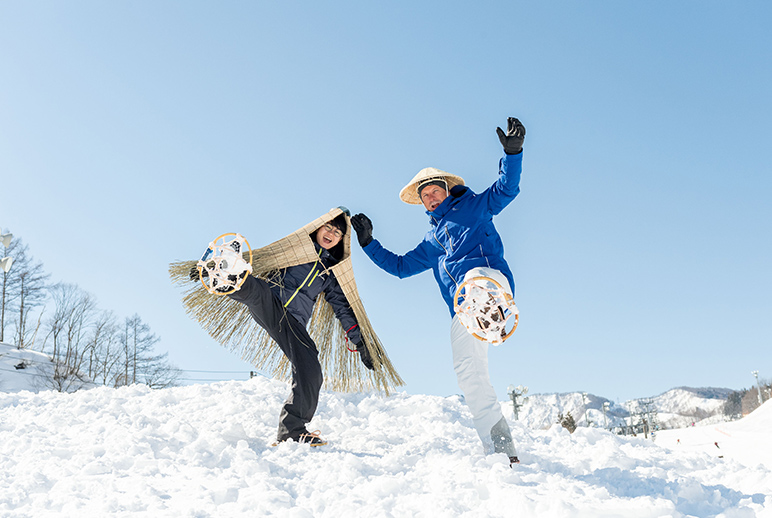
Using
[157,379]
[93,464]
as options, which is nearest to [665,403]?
[157,379]

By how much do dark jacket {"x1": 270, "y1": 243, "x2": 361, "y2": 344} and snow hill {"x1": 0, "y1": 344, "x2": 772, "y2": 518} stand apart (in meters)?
0.74

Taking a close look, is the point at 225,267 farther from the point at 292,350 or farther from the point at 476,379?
the point at 476,379

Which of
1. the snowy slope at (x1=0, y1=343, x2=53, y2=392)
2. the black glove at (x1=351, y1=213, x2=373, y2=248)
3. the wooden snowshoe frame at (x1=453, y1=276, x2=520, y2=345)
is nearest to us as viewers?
the wooden snowshoe frame at (x1=453, y1=276, x2=520, y2=345)

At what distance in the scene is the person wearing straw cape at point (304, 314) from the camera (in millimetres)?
3164

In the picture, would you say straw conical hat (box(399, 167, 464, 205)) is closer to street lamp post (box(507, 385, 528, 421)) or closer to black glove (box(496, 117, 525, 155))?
black glove (box(496, 117, 525, 155))

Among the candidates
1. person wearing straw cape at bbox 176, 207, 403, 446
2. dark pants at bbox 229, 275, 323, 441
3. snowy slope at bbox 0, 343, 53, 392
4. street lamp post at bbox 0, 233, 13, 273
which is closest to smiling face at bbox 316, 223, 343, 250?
person wearing straw cape at bbox 176, 207, 403, 446

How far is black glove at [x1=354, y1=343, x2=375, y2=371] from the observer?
3.54 meters

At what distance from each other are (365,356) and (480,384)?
106 centimetres

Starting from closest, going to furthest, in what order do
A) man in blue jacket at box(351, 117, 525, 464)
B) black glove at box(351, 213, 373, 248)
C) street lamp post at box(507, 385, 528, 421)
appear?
man in blue jacket at box(351, 117, 525, 464)
black glove at box(351, 213, 373, 248)
street lamp post at box(507, 385, 528, 421)

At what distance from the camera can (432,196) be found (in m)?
3.26

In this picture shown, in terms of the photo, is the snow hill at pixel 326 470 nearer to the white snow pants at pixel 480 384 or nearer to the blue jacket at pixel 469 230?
the white snow pants at pixel 480 384

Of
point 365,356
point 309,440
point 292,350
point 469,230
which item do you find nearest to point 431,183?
point 469,230

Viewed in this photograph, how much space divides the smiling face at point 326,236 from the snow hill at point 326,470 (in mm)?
1244

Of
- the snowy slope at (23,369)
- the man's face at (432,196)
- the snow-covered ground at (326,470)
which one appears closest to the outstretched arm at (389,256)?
the man's face at (432,196)
